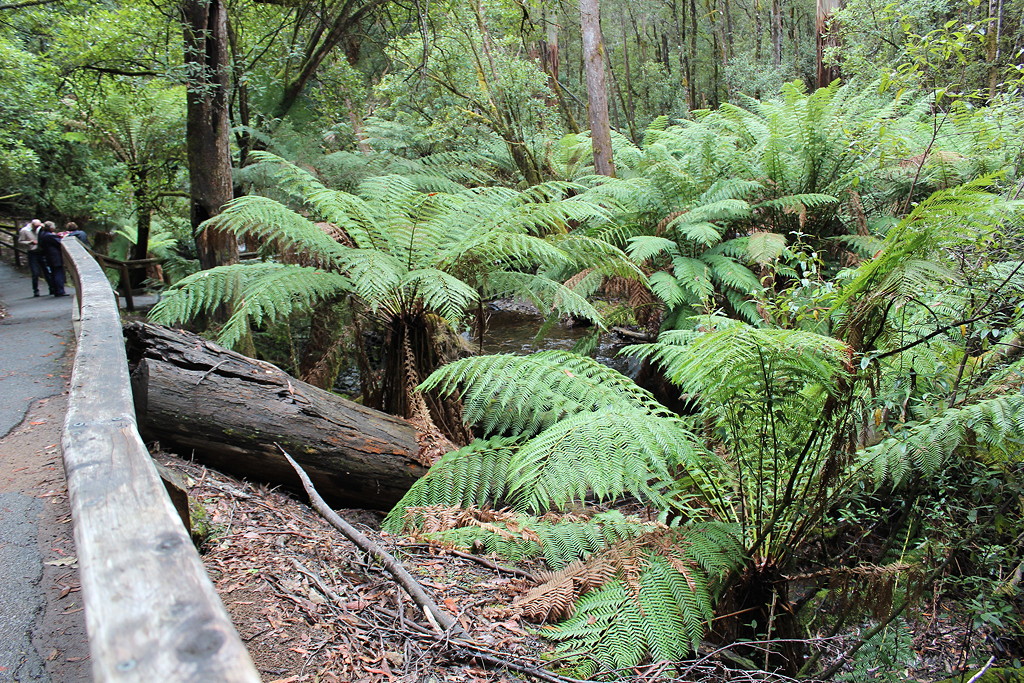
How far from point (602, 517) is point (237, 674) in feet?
7.56

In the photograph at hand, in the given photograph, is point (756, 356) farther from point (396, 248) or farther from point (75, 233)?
point (75, 233)

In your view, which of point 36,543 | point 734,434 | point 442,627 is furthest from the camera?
point 734,434

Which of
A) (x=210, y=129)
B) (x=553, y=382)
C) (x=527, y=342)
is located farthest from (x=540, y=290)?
(x=210, y=129)

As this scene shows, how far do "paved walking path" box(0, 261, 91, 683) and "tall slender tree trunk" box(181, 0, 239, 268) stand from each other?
167 cm

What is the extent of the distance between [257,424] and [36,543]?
3.77 ft

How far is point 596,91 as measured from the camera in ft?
27.5

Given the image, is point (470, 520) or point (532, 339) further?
point (532, 339)

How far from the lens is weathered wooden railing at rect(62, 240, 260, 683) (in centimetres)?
76

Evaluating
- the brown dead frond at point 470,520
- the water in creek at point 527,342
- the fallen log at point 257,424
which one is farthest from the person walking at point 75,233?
the brown dead frond at point 470,520

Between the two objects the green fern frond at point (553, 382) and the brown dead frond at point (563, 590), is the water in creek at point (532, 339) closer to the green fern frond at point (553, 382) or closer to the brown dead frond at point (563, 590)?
the green fern frond at point (553, 382)

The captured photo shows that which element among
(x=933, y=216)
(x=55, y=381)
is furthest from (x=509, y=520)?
(x=55, y=381)

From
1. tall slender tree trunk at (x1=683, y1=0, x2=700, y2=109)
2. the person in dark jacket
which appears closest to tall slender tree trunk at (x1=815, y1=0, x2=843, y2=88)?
tall slender tree trunk at (x1=683, y1=0, x2=700, y2=109)

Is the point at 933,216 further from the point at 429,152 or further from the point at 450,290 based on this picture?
the point at 429,152

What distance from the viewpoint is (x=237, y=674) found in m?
0.74
